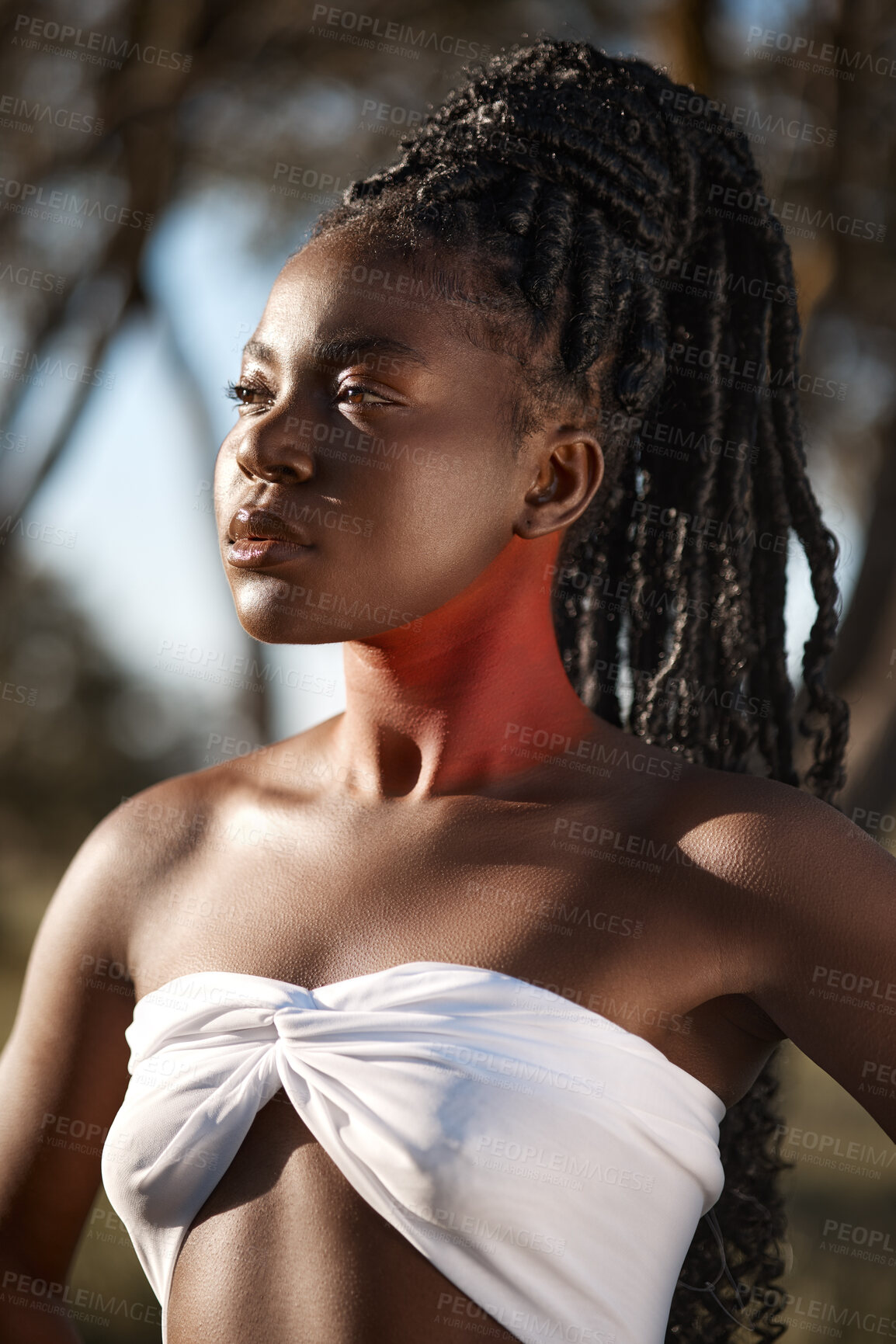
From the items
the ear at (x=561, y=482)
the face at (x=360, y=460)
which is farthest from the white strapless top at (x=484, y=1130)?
the ear at (x=561, y=482)

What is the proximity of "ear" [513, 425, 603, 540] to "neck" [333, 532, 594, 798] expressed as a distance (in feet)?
0.12

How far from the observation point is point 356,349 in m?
1.26

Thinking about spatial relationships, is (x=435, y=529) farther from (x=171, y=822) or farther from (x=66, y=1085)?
(x=66, y=1085)

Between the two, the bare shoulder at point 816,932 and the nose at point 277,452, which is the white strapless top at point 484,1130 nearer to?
the bare shoulder at point 816,932

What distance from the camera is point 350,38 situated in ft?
10.6

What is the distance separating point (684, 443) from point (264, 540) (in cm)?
70

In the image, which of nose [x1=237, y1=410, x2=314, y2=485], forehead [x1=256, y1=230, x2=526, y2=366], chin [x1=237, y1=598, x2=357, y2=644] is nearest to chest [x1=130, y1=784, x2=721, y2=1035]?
chin [x1=237, y1=598, x2=357, y2=644]

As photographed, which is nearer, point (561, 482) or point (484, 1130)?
point (484, 1130)

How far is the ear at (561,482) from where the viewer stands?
1.38 metres

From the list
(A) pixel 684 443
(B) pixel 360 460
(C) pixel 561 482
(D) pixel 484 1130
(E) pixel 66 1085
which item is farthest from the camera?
(A) pixel 684 443

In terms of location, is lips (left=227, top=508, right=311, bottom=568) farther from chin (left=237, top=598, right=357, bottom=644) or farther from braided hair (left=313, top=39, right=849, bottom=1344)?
braided hair (left=313, top=39, right=849, bottom=1344)

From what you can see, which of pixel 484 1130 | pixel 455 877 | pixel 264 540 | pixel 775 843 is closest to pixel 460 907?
pixel 455 877

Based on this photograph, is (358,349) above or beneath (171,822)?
above

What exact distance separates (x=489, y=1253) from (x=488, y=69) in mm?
1462
